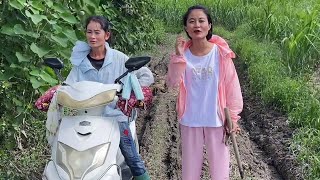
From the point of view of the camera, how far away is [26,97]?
5473 millimetres

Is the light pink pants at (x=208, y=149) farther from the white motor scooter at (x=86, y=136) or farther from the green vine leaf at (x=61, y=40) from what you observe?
the green vine leaf at (x=61, y=40)

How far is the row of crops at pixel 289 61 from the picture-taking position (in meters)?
5.84

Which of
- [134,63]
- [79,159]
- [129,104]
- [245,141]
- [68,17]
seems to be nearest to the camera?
[79,159]

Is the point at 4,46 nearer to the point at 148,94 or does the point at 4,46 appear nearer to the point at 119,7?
the point at 148,94

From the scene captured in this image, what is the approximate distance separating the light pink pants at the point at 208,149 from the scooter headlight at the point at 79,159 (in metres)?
0.82

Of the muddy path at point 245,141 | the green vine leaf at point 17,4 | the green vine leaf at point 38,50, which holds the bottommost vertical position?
the muddy path at point 245,141

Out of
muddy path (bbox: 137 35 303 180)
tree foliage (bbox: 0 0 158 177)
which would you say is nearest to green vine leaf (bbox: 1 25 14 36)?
tree foliage (bbox: 0 0 158 177)

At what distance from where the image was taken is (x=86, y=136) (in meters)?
3.54

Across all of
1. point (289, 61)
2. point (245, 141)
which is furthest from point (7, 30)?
point (289, 61)

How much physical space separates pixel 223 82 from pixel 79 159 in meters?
1.19

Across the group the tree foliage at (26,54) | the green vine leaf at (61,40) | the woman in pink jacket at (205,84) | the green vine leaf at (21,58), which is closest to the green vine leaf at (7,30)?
the tree foliage at (26,54)

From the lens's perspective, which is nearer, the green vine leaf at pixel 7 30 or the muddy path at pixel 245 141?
the green vine leaf at pixel 7 30

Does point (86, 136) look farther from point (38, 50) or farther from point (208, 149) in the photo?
point (38, 50)

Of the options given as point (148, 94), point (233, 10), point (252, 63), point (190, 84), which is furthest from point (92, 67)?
point (233, 10)
